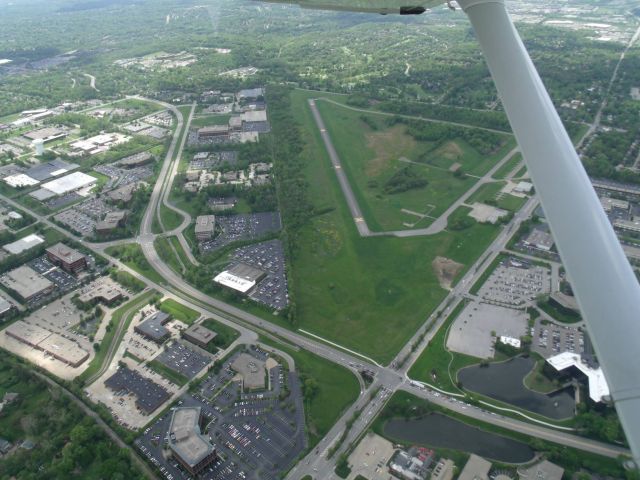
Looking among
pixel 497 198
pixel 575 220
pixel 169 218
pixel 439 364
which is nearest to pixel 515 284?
pixel 439 364

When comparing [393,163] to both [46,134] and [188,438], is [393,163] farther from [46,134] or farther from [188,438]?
[46,134]

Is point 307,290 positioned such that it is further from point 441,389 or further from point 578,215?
point 578,215

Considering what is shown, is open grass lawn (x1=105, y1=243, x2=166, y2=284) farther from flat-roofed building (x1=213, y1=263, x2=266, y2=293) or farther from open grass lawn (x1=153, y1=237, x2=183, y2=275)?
flat-roofed building (x1=213, y1=263, x2=266, y2=293)

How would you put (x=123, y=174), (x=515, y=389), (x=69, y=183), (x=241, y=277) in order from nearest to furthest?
1. (x=515, y=389)
2. (x=241, y=277)
3. (x=69, y=183)
4. (x=123, y=174)

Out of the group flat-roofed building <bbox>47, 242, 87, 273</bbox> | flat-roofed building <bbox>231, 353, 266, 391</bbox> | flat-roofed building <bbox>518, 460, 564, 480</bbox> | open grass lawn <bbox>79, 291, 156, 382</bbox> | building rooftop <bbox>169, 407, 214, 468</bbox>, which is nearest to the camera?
flat-roofed building <bbox>518, 460, 564, 480</bbox>

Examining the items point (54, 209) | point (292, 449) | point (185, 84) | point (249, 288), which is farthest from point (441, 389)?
point (185, 84)

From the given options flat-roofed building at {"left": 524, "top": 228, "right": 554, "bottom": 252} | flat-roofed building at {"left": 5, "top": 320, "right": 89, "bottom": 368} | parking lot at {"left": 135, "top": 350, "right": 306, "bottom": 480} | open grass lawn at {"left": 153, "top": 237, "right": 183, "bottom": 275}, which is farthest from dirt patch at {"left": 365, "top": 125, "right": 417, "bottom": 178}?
flat-roofed building at {"left": 5, "top": 320, "right": 89, "bottom": 368}
